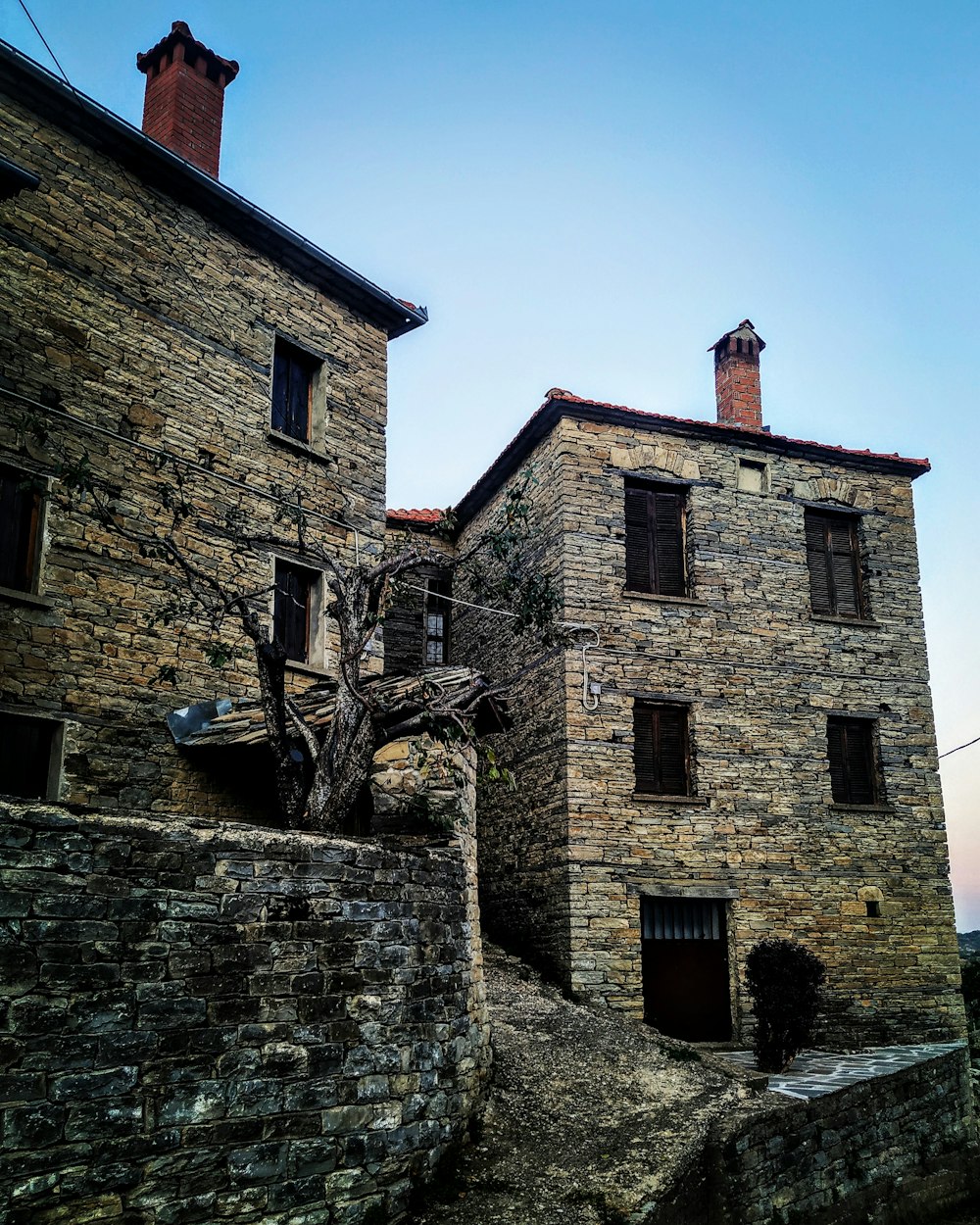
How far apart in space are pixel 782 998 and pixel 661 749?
3.49m

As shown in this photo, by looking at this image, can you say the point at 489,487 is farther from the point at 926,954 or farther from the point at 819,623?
the point at 926,954

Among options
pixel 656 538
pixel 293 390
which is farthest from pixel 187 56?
pixel 656 538

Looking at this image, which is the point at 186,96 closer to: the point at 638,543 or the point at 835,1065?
the point at 638,543

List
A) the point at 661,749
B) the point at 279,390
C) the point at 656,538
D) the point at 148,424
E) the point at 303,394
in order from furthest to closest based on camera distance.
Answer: the point at 656,538 → the point at 661,749 → the point at 303,394 → the point at 279,390 → the point at 148,424

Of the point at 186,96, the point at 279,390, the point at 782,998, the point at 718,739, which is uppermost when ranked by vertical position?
the point at 186,96

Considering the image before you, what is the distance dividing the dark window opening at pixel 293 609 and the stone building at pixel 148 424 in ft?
0.08

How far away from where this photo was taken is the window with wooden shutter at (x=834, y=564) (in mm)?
15625

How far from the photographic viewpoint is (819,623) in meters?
15.3

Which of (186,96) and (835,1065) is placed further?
(186,96)

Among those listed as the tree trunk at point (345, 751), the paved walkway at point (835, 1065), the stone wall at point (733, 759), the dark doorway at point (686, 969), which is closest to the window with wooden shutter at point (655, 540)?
the stone wall at point (733, 759)

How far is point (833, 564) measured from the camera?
1581 cm

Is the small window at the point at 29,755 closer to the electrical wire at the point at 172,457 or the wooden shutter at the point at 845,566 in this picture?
the electrical wire at the point at 172,457

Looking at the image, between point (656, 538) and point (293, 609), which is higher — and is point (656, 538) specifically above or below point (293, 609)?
above

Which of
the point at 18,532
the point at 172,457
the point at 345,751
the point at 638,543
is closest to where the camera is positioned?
the point at 345,751
